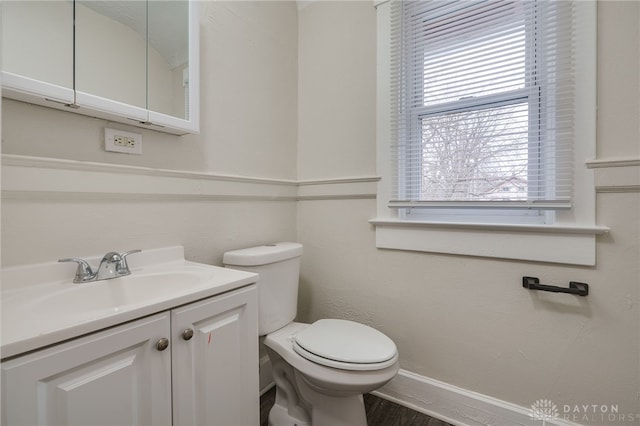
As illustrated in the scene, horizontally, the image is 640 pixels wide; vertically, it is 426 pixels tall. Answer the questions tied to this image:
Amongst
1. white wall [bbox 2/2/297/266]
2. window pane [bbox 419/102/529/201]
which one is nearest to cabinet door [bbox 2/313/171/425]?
white wall [bbox 2/2/297/266]

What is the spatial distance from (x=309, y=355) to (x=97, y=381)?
2.21 ft

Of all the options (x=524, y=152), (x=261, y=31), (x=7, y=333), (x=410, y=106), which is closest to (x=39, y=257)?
(x=7, y=333)

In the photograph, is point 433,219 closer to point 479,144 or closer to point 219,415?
point 479,144

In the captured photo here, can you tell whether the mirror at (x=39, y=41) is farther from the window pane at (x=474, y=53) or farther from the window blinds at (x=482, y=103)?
the window pane at (x=474, y=53)

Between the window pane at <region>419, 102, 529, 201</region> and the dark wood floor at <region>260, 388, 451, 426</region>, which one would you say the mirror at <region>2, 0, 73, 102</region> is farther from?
the dark wood floor at <region>260, 388, 451, 426</region>

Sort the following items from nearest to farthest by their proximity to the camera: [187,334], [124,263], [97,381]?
[97,381]
[187,334]
[124,263]

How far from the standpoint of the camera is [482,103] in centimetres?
128

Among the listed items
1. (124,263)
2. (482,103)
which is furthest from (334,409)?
(482,103)

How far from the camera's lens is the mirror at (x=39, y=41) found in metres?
0.78

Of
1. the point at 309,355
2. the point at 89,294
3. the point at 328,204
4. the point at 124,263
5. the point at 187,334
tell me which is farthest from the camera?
the point at 328,204

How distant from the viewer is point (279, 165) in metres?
1.68

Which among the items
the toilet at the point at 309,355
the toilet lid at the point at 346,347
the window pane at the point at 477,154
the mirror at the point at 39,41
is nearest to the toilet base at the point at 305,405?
the toilet at the point at 309,355

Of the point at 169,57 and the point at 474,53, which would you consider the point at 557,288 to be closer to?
the point at 474,53

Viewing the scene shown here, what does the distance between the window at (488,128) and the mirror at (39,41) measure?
1246 mm
